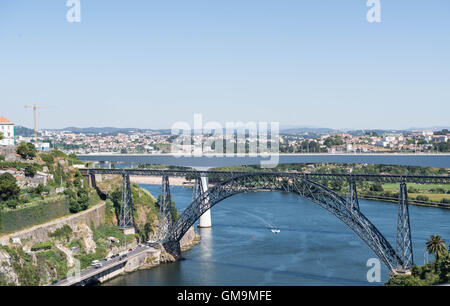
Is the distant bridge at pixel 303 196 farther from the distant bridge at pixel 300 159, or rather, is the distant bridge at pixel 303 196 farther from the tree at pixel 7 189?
the tree at pixel 7 189

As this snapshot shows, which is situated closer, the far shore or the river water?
the river water

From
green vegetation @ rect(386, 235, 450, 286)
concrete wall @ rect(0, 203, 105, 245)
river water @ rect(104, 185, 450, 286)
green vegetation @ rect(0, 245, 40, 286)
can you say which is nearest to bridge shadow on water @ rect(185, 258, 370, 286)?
river water @ rect(104, 185, 450, 286)

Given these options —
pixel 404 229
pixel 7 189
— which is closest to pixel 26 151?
pixel 7 189

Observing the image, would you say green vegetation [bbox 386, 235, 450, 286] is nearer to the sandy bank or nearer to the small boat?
the small boat

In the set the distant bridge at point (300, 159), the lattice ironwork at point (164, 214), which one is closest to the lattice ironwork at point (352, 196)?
the lattice ironwork at point (164, 214)

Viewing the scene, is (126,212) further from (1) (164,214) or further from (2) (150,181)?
(2) (150,181)

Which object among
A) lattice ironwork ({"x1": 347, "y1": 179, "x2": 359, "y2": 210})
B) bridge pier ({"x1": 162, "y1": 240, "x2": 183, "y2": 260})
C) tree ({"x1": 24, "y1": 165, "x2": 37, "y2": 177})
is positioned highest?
tree ({"x1": 24, "y1": 165, "x2": 37, "y2": 177})
